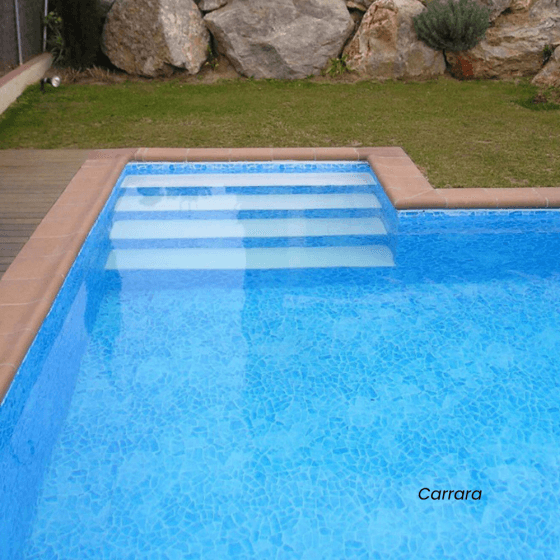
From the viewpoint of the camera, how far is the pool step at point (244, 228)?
5551 mm

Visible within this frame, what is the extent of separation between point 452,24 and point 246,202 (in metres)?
5.04

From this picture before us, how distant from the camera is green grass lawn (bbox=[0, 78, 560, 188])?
21.5ft

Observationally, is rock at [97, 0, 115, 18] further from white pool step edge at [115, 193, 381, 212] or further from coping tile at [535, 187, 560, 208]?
coping tile at [535, 187, 560, 208]

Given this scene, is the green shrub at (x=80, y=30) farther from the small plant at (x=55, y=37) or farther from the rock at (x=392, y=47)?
the rock at (x=392, y=47)

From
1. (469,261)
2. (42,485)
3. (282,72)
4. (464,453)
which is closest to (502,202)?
(469,261)

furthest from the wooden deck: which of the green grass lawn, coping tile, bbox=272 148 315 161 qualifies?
coping tile, bbox=272 148 315 161

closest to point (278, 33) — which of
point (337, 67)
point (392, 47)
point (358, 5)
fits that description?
point (337, 67)

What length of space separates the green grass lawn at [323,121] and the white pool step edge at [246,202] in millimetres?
781

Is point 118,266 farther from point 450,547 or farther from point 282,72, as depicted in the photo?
point 282,72

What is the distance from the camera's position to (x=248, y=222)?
19.0ft

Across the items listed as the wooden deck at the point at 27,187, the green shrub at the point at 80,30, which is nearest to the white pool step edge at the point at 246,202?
the wooden deck at the point at 27,187

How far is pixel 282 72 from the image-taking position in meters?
9.51

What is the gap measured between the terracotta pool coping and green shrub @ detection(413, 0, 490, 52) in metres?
3.57

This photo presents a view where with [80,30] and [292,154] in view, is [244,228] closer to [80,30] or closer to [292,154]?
[292,154]
